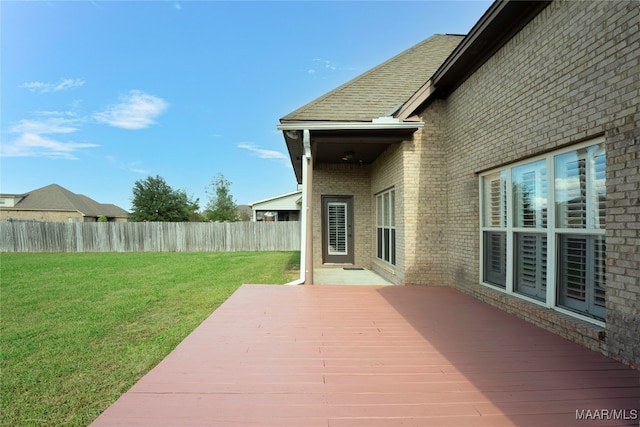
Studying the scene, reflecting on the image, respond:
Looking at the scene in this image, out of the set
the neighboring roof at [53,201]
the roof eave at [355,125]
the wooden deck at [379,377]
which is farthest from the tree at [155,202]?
the wooden deck at [379,377]

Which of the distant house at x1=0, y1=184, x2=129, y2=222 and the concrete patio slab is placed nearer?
the concrete patio slab

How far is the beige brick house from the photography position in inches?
103

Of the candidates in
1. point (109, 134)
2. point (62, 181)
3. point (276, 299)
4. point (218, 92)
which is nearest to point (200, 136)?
point (109, 134)

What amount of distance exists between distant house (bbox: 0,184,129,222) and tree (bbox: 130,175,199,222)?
20.2 ft

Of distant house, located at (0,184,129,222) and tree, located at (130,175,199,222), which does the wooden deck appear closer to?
tree, located at (130,175,199,222)

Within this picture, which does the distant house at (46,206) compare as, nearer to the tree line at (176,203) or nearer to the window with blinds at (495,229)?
the tree line at (176,203)

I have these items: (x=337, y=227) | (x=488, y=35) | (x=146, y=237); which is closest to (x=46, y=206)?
(x=146, y=237)

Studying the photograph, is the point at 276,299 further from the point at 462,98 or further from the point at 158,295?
the point at 462,98

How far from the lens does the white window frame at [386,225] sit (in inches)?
287

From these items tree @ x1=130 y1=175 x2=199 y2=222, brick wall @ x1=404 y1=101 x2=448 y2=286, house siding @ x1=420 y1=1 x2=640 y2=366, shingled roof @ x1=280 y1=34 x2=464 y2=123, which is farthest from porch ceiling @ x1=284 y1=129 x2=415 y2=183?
tree @ x1=130 y1=175 x2=199 y2=222

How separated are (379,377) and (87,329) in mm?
4702

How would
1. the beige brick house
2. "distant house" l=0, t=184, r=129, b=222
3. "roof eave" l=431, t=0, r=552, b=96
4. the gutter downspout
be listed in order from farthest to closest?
"distant house" l=0, t=184, r=129, b=222 < the gutter downspout < "roof eave" l=431, t=0, r=552, b=96 < the beige brick house

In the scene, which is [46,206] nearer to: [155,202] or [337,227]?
[155,202]

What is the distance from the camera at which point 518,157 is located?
3879 mm
